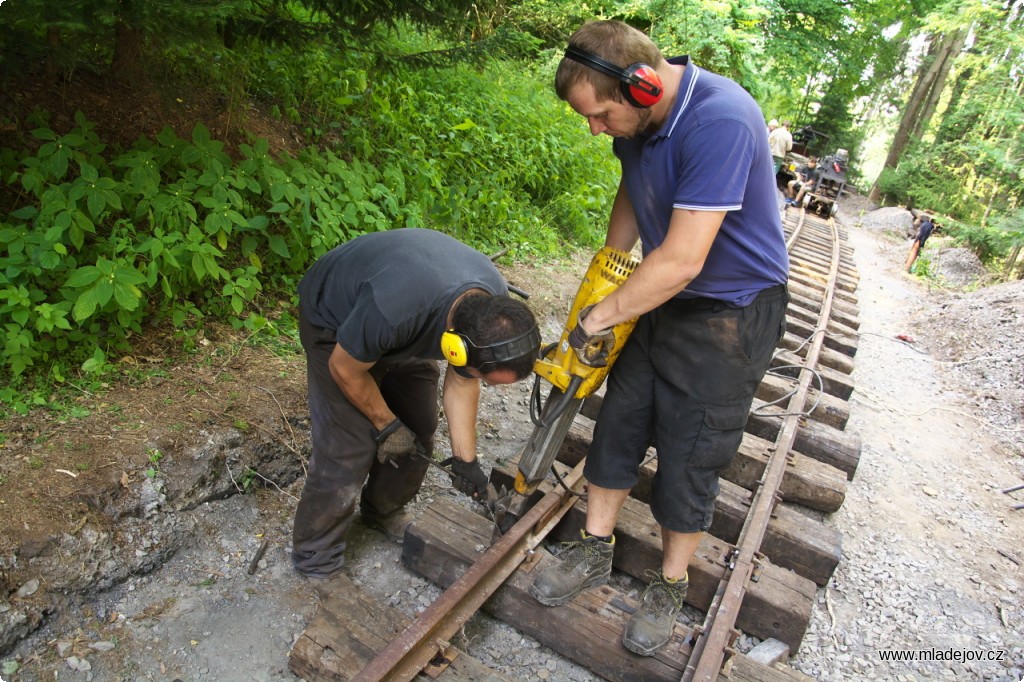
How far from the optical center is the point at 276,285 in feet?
13.8

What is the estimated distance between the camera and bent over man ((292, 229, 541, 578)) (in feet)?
7.13

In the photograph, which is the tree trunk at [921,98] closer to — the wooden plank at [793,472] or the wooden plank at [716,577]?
the wooden plank at [793,472]

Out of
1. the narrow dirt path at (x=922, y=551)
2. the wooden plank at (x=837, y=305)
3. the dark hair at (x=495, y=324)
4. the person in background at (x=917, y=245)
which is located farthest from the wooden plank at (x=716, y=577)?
the person in background at (x=917, y=245)

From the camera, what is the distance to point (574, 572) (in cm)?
269

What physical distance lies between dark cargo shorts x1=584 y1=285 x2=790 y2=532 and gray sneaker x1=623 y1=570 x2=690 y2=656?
0.97 feet

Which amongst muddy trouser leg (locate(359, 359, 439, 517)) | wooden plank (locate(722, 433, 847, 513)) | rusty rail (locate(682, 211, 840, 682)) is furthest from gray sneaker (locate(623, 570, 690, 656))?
muddy trouser leg (locate(359, 359, 439, 517))

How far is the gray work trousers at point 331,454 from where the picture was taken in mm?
2584

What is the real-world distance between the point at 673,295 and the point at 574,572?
4.00 feet

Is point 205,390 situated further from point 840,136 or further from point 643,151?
point 840,136

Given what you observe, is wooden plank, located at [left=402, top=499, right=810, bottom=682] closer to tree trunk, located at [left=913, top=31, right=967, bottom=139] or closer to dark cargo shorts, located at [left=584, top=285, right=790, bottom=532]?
dark cargo shorts, located at [left=584, top=285, right=790, bottom=532]

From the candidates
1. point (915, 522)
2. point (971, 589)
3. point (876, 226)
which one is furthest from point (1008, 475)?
point (876, 226)

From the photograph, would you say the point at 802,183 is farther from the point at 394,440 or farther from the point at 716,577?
Answer: the point at 394,440

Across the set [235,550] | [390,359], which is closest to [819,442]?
[390,359]

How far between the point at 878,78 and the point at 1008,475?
113 ft
